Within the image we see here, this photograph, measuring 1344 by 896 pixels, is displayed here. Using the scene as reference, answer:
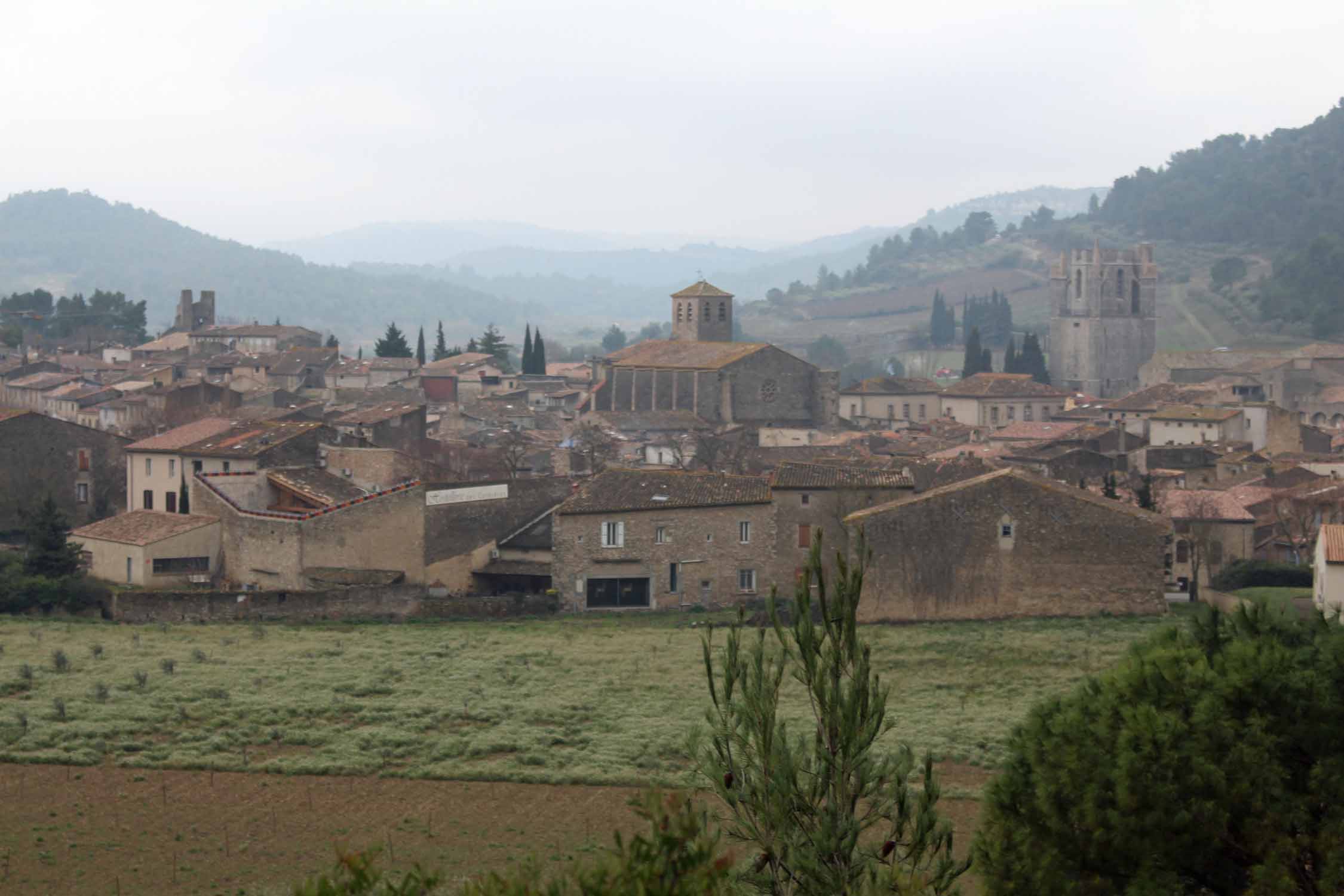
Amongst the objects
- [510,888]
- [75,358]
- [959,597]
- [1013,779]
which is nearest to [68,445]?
[959,597]

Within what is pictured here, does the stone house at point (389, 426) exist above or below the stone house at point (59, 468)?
above

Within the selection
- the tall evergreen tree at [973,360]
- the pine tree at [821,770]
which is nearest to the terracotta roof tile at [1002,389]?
the tall evergreen tree at [973,360]

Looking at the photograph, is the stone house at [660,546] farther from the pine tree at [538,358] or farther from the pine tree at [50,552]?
the pine tree at [538,358]

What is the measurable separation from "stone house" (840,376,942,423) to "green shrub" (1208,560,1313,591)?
40839mm

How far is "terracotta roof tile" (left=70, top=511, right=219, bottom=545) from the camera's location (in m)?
35.4

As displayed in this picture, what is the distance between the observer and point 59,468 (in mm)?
42500

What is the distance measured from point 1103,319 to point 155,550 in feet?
313

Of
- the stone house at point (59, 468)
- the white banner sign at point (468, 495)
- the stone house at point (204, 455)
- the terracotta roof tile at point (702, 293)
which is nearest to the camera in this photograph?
the white banner sign at point (468, 495)

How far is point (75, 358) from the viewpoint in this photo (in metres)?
82.1

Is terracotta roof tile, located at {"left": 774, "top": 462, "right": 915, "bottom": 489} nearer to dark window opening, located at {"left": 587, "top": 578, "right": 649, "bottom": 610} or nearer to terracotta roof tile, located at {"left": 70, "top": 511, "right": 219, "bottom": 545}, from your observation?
dark window opening, located at {"left": 587, "top": 578, "right": 649, "bottom": 610}

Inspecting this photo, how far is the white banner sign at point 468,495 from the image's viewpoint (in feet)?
120

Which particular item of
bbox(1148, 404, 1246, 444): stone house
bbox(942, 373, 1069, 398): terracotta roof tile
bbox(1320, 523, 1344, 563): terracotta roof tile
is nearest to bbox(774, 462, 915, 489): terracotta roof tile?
bbox(1320, 523, 1344, 563): terracotta roof tile

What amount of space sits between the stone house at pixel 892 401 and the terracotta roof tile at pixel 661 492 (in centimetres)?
4085

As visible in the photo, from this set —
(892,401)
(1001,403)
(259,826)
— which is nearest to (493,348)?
(892,401)
